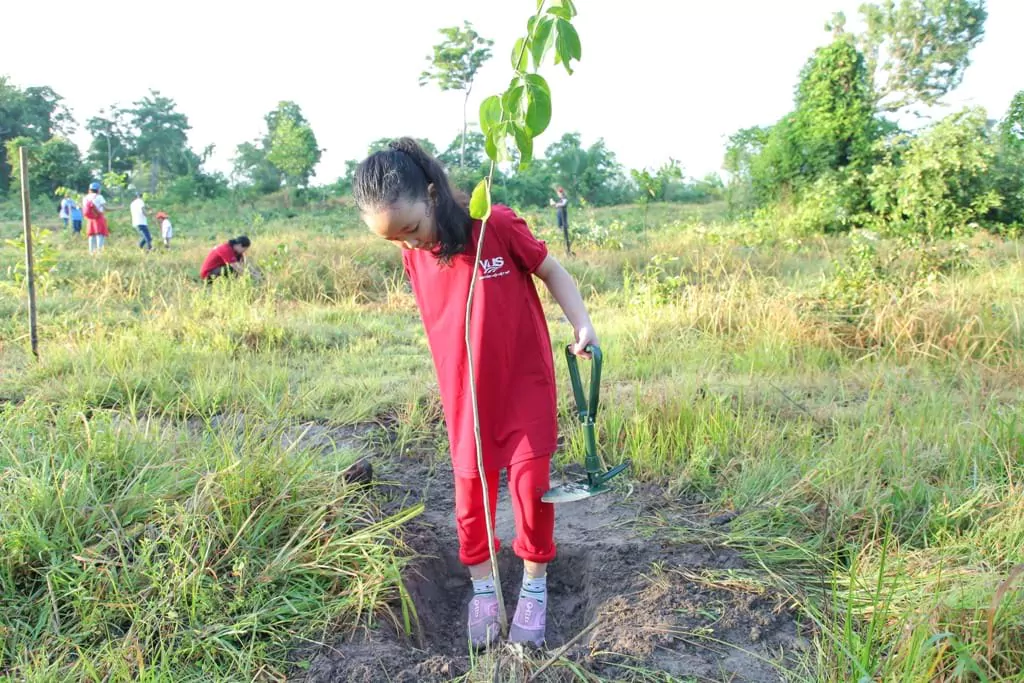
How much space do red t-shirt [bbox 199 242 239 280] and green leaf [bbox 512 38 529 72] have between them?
7.17 meters

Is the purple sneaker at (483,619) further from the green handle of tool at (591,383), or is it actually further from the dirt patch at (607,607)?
the green handle of tool at (591,383)

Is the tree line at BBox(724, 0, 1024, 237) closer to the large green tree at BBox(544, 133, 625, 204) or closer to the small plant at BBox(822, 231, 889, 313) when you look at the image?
the small plant at BBox(822, 231, 889, 313)

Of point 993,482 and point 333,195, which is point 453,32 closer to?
point 333,195

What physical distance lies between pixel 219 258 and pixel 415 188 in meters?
6.88

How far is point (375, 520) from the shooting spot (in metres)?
2.49

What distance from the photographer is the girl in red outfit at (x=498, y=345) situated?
6.15ft

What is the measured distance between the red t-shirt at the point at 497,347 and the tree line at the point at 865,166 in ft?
23.2

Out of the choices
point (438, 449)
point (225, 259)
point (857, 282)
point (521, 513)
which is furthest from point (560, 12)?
point (225, 259)

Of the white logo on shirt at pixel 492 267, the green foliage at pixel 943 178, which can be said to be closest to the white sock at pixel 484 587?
the white logo on shirt at pixel 492 267

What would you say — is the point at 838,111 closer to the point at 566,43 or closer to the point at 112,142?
the point at 566,43

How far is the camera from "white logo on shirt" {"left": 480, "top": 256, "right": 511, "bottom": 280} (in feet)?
6.26

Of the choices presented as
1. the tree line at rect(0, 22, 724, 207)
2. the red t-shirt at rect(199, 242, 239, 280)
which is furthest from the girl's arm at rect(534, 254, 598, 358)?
the tree line at rect(0, 22, 724, 207)

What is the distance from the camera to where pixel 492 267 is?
1.92 metres

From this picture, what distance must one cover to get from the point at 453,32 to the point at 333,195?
1258cm
